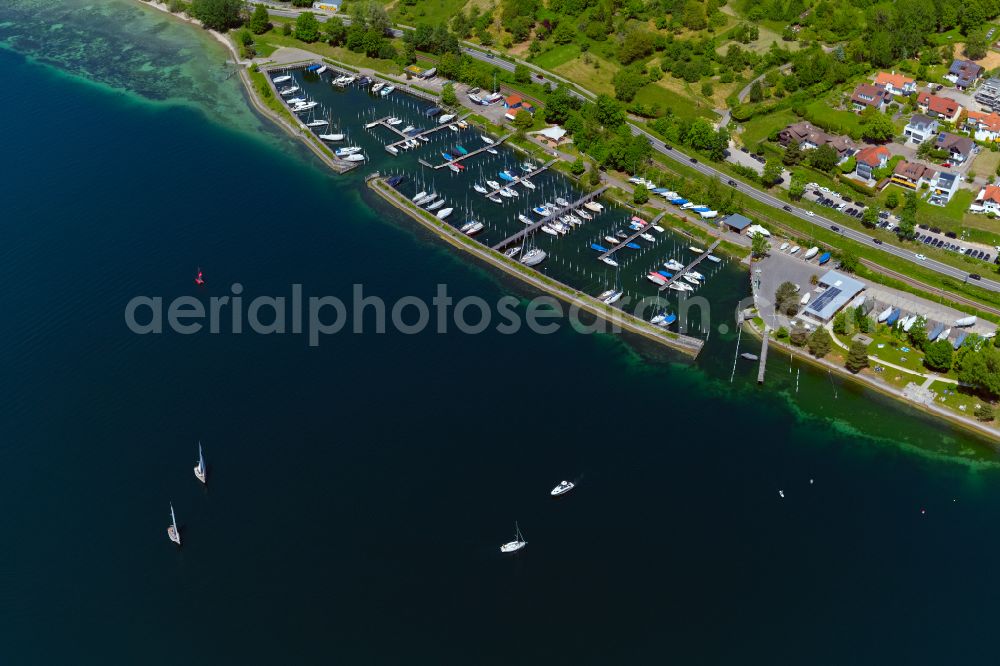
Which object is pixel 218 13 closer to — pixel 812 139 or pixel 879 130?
pixel 812 139

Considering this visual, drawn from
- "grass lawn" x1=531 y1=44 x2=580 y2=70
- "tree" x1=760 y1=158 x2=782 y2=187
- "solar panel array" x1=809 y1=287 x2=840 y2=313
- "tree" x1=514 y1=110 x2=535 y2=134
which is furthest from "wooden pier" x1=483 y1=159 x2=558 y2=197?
"solar panel array" x1=809 y1=287 x2=840 y2=313

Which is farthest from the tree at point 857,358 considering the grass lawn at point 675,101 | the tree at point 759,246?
the grass lawn at point 675,101

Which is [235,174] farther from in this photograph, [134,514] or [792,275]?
[792,275]

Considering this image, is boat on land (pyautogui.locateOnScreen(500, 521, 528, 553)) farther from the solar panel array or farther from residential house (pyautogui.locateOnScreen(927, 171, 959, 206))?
residential house (pyautogui.locateOnScreen(927, 171, 959, 206))

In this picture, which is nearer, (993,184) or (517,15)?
(993,184)

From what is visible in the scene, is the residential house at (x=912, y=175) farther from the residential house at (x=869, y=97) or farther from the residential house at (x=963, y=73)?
the residential house at (x=963, y=73)

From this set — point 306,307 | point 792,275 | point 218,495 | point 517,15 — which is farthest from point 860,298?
point 517,15

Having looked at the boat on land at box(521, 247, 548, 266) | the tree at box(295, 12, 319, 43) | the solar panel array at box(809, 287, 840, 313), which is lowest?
the solar panel array at box(809, 287, 840, 313)
